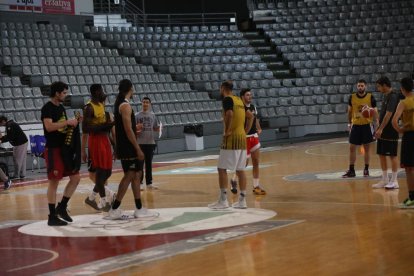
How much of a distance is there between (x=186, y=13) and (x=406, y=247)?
26.9m

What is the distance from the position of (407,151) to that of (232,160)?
7.96 feet

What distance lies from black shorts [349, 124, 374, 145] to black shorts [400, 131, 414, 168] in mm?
3709

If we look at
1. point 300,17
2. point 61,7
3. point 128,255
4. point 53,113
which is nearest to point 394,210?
point 128,255

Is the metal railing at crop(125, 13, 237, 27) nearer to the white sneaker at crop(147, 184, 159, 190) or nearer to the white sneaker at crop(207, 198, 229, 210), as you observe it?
the white sneaker at crop(147, 184, 159, 190)

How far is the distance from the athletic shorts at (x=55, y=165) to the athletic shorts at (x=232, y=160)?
88.6 inches

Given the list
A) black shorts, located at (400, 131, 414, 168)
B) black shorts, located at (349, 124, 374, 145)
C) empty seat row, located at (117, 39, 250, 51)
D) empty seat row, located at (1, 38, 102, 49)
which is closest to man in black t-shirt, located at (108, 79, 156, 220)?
black shorts, located at (400, 131, 414, 168)

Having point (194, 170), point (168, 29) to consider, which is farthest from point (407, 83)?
point (168, 29)

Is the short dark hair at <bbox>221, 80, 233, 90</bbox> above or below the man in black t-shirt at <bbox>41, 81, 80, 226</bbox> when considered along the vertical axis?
above

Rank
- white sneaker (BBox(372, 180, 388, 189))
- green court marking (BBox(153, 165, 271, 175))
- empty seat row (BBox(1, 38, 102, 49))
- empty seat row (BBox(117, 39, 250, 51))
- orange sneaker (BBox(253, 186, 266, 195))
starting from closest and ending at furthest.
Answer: white sneaker (BBox(372, 180, 388, 189)) < orange sneaker (BBox(253, 186, 266, 195)) < green court marking (BBox(153, 165, 271, 175)) < empty seat row (BBox(1, 38, 102, 49)) < empty seat row (BBox(117, 39, 250, 51))

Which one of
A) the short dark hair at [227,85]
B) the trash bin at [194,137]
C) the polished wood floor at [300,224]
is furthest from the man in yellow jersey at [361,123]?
the trash bin at [194,137]

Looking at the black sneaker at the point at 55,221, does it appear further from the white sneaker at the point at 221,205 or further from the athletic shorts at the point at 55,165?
the white sneaker at the point at 221,205

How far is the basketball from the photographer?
1439 centimetres

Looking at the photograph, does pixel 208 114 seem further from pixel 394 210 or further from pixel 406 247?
pixel 406 247

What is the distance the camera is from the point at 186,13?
111 ft
